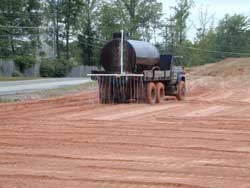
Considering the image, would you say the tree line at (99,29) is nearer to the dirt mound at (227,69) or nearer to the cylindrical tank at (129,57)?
the dirt mound at (227,69)

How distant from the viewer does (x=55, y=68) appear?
72.4 meters

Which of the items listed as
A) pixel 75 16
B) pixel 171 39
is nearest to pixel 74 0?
pixel 75 16

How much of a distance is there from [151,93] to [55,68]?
4671 centimetres

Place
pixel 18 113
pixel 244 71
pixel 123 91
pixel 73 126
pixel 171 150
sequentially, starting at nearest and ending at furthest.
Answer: pixel 171 150 < pixel 73 126 < pixel 18 113 < pixel 123 91 < pixel 244 71

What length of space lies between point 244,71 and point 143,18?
43.0m

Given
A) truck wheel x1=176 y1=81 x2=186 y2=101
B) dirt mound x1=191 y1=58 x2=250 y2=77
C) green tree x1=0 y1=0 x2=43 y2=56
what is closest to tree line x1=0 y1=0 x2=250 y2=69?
green tree x1=0 y1=0 x2=43 y2=56

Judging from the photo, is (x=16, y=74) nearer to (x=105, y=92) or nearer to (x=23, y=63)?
(x=23, y=63)

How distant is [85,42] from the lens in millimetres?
83562

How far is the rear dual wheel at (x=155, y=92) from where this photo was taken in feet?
87.5

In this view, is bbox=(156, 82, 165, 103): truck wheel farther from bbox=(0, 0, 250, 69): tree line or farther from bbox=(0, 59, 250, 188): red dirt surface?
bbox=(0, 0, 250, 69): tree line

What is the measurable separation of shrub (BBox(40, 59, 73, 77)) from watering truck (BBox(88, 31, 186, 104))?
44.1m

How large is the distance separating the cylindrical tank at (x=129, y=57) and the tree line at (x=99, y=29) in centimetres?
4801

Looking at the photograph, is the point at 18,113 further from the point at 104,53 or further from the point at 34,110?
the point at 104,53

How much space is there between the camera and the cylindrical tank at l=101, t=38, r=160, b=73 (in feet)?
85.9
